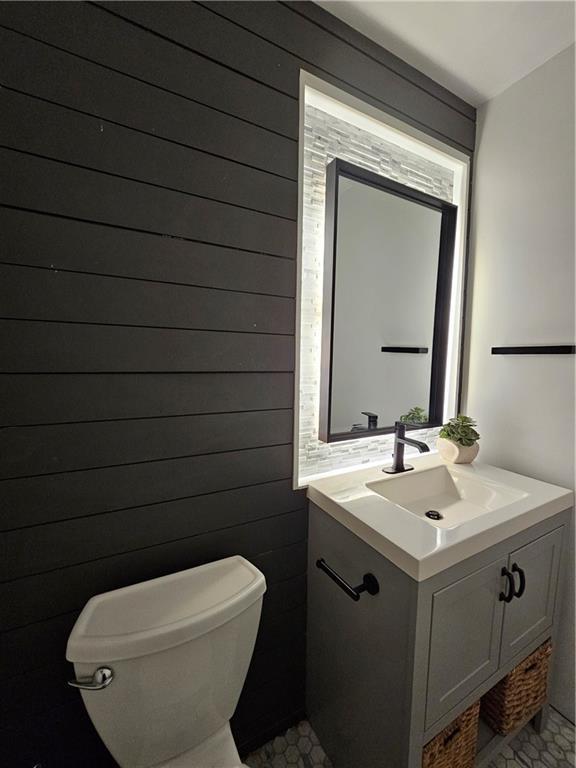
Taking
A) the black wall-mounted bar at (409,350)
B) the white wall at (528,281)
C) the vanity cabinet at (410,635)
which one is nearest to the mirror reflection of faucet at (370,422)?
the black wall-mounted bar at (409,350)

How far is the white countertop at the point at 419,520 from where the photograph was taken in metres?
0.77

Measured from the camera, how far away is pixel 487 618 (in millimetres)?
916

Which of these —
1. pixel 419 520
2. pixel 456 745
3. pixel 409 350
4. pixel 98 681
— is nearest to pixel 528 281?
pixel 409 350

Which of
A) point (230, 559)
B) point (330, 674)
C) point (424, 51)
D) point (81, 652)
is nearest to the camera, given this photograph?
point (81, 652)

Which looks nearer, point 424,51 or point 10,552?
point 10,552

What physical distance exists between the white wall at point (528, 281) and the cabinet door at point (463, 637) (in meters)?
0.53

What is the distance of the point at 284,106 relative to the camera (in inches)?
39.0

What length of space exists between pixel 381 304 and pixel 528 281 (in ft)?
1.92

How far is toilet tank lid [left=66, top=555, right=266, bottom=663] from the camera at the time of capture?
66cm

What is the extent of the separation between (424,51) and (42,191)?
139 centimetres

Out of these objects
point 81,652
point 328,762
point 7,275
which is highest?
point 7,275

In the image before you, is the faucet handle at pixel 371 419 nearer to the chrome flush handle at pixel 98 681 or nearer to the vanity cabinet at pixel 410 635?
the vanity cabinet at pixel 410 635

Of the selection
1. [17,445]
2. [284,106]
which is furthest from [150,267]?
[284,106]

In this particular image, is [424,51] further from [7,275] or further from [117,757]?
[117,757]
